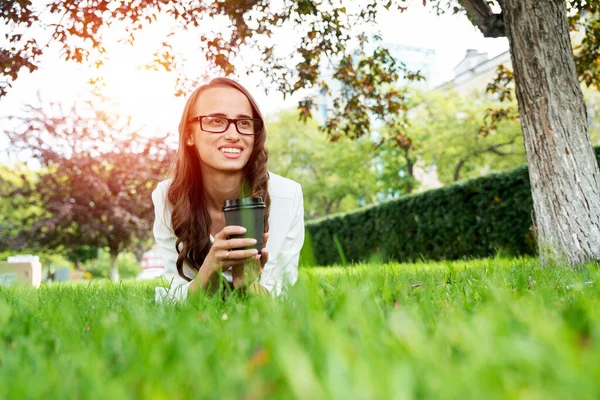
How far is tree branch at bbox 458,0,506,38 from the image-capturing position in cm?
538

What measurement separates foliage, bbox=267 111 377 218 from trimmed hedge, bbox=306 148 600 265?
16046mm

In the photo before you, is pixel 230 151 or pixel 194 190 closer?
pixel 230 151

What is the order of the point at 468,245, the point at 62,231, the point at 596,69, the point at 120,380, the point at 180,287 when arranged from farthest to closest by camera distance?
1. the point at 62,231
2. the point at 468,245
3. the point at 596,69
4. the point at 180,287
5. the point at 120,380

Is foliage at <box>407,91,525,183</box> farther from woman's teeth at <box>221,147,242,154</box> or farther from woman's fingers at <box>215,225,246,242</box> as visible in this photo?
woman's fingers at <box>215,225,246,242</box>

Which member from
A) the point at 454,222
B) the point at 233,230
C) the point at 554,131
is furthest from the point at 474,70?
the point at 233,230

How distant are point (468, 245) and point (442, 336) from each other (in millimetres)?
8797

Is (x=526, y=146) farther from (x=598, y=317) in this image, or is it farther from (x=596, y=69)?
(x=598, y=317)

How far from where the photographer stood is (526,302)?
1.74m

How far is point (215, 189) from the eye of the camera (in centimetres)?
327

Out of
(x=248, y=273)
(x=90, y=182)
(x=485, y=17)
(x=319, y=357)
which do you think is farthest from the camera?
(x=90, y=182)

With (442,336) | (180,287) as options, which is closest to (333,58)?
(180,287)

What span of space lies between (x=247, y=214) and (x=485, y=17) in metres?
4.25

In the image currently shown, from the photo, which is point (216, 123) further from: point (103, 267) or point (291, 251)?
point (103, 267)

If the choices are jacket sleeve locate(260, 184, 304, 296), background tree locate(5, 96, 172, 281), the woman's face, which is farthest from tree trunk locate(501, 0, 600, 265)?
background tree locate(5, 96, 172, 281)
